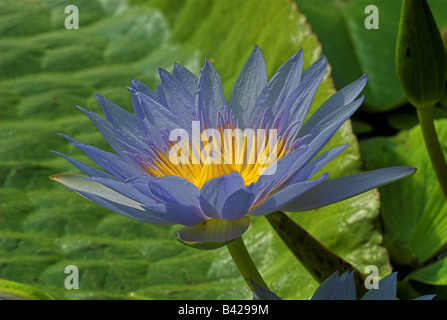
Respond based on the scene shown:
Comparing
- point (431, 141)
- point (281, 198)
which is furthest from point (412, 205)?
point (281, 198)

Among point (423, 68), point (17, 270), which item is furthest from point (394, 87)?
point (17, 270)

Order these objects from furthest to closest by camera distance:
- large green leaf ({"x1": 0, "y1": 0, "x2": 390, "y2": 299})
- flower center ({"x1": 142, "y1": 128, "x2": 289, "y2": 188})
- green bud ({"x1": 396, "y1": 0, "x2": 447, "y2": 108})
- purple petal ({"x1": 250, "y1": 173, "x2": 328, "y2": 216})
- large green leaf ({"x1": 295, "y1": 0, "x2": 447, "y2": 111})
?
large green leaf ({"x1": 295, "y1": 0, "x2": 447, "y2": 111}) → large green leaf ({"x1": 0, "y1": 0, "x2": 390, "y2": 299}) → green bud ({"x1": 396, "y1": 0, "x2": 447, "y2": 108}) → flower center ({"x1": 142, "y1": 128, "x2": 289, "y2": 188}) → purple petal ({"x1": 250, "y1": 173, "x2": 328, "y2": 216})

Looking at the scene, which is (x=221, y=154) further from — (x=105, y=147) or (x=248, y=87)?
(x=105, y=147)

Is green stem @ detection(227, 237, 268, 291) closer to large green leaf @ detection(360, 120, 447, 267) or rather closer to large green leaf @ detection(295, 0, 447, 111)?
large green leaf @ detection(360, 120, 447, 267)

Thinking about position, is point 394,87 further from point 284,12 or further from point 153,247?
point 153,247

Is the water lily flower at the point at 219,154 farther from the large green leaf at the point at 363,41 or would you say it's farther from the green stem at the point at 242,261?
the large green leaf at the point at 363,41

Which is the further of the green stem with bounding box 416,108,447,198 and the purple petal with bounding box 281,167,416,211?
the green stem with bounding box 416,108,447,198

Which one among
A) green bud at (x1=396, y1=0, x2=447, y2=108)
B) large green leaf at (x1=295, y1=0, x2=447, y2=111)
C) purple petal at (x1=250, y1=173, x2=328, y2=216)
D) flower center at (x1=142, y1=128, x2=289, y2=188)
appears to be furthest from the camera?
large green leaf at (x1=295, y1=0, x2=447, y2=111)

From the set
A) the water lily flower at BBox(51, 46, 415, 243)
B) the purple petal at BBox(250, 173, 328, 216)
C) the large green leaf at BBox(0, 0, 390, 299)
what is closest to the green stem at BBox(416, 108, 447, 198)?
the large green leaf at BBox(0, 0, 390, 299)
